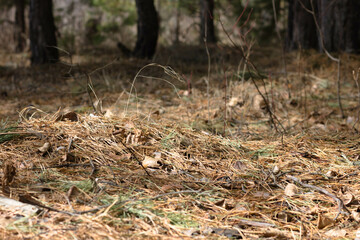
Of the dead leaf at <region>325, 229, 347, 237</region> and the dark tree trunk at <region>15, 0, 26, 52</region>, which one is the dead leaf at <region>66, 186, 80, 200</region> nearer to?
the dead leaf at <region>325, 229, 347, 237</region>

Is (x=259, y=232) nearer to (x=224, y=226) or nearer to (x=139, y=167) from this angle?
(x=224, y=226)

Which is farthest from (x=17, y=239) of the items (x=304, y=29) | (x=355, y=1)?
(x=304, y=29)

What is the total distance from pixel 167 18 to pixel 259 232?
1497 cm

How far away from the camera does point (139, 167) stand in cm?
212

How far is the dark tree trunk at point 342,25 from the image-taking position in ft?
18.6

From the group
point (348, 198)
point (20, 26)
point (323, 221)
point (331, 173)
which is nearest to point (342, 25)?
point (331, 173)

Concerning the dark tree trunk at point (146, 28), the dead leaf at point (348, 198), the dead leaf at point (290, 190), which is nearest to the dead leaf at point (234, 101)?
the dead leaf at point (290, 190)

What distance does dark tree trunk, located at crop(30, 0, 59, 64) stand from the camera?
6535 mm

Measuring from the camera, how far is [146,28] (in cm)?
723

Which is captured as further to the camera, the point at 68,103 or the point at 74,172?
the point at 68,103

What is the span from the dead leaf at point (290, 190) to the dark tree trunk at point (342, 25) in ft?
13.9

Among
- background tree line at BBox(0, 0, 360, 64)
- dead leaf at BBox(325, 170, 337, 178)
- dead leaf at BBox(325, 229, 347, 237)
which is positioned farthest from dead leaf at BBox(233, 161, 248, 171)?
background tree line at BBox(0, 0, 360, 64)

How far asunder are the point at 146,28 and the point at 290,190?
581 centimetres

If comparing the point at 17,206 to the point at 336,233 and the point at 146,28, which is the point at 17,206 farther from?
the point at 146,28
